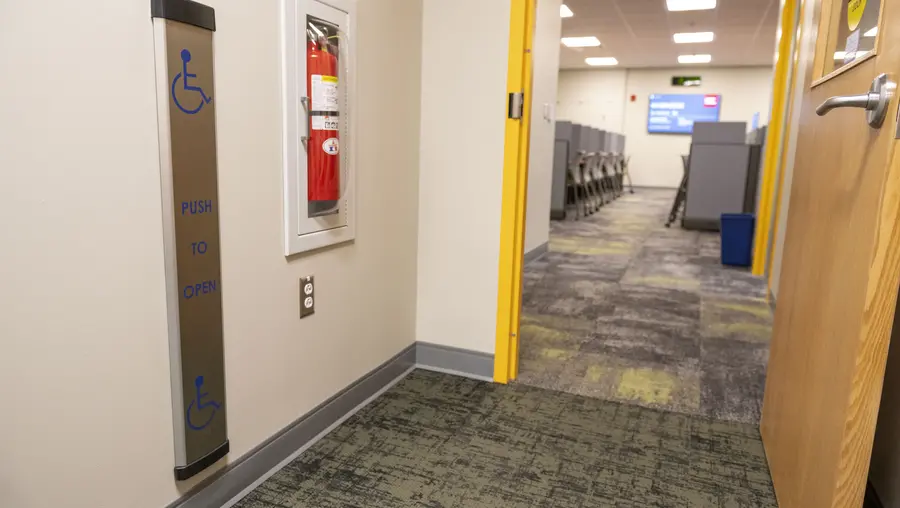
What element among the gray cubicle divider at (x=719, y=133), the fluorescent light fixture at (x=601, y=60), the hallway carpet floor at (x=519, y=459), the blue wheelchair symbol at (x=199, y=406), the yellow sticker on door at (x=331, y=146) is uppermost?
the fluorescent light fixture at (x=601, y=60)

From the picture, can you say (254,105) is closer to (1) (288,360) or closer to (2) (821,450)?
(1) (288,360)

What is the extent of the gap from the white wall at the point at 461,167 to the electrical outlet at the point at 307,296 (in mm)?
699

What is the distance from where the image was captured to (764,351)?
2.69m

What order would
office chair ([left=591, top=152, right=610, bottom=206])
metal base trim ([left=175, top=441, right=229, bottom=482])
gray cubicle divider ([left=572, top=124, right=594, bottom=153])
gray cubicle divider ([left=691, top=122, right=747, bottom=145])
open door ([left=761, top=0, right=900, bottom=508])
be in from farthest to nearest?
1. office chair ([left=591, top=152, right=610, bottom=206])
2. gray cubicle divider ([left=572, top=124, right=594, bottom=153])
3. gray cubicle divider ([left=691, top=122, right=747, bottom=145])
4. metal base trim ([left=175, top=441, right=229, bottom=482])
5. open door ([left=761, top=0, right=900, bottom=508])

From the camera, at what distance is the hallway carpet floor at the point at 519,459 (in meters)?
1.50

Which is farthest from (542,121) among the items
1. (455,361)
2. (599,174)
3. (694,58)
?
(694,58)

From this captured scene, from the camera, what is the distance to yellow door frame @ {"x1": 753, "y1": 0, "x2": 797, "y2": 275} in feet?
13.0

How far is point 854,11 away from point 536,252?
137 inches

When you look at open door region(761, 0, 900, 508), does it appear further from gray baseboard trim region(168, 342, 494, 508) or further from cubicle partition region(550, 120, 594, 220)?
cubicle partition region(550, 120, 594, 220)

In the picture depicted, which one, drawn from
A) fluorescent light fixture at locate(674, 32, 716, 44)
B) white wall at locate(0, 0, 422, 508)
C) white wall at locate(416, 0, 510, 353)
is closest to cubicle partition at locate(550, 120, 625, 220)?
fluorescent light fixture at locate(674, 32, 716, 44)

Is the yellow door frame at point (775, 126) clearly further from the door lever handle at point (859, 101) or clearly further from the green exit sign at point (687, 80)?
the green exit sign at point (687, 80)

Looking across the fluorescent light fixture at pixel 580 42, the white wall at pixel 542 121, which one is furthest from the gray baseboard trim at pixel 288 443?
the fluorescent light fixture at pixel 580 42

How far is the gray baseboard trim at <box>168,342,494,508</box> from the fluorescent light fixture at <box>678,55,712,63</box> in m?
10.2

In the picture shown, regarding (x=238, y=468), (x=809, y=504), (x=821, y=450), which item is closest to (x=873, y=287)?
(x=821, y=450)
